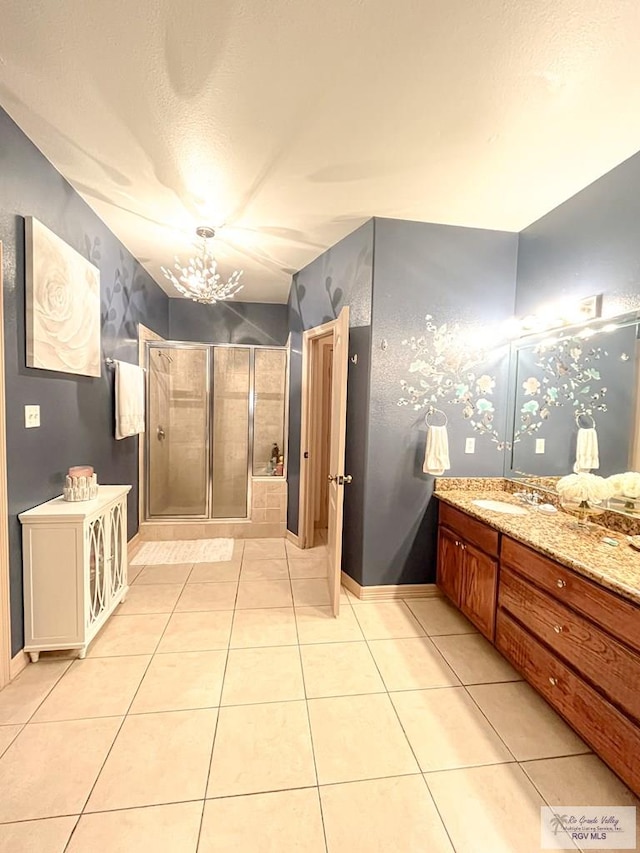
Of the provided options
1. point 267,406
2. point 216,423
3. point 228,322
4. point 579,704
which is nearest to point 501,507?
point 579,704

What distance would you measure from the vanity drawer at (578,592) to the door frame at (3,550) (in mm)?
2496

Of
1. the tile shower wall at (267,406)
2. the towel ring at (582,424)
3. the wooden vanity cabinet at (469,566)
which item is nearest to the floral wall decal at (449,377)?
the towel ring at (582,424)

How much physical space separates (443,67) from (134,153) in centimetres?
153

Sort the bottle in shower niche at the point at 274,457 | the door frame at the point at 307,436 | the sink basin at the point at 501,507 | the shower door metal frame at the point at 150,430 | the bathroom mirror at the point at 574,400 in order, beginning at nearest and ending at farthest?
the bathroom mirror at the point at 574,400 < the sink basin at the point at 501,507 < the door frame at the point at 307,436 < the shower door metal frame at the point at 150,430 < the bottle in shower niche at the point at 274,457

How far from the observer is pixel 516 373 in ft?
8.67

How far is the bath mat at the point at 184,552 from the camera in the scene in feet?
10.7

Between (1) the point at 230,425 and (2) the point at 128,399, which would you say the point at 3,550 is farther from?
(1) the point at 230,425

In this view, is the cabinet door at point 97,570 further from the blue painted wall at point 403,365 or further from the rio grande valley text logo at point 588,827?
the rio grande valley text logo at point 588,827

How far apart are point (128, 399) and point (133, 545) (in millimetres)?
1435

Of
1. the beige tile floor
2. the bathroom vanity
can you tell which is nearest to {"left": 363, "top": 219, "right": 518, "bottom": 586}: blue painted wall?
the bathroom vanity

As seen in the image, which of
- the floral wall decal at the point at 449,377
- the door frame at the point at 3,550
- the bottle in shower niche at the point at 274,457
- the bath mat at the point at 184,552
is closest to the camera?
the door frame at the point at 3,550

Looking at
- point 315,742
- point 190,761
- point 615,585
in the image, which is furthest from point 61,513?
point 615,585

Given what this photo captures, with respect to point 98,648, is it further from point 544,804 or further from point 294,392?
point 294,392

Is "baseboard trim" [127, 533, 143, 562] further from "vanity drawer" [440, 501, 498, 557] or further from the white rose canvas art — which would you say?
"vanity drawer" [440, 501, 498, 557]
